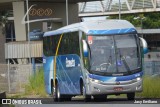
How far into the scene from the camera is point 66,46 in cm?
2388

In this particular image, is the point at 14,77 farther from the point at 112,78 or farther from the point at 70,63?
the point at 112,78

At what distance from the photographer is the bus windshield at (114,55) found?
20.9 m

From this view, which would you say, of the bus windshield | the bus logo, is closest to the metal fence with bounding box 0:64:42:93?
the bus logo

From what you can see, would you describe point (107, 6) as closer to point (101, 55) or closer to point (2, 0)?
point (2, 0)

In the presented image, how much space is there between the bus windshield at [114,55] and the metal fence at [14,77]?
59.2ft

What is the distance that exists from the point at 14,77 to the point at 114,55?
19987 mm

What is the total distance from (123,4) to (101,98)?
193 ft

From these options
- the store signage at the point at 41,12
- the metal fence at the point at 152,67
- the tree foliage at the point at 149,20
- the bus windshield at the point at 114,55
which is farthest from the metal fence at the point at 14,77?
the tree foliage at the point at 149,20

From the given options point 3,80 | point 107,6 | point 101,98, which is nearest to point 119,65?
point 101,98

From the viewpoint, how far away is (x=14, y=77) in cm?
3981

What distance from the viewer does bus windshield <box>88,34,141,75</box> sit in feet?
68.6

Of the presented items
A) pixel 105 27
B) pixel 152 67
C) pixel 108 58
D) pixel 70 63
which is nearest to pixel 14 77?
pixel 152 67

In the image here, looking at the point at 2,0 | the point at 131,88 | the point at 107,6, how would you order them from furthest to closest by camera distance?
the point at 107,6 → the point at 2,0 → the point at 131,88

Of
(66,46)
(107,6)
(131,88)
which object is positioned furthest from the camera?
(107,6)
